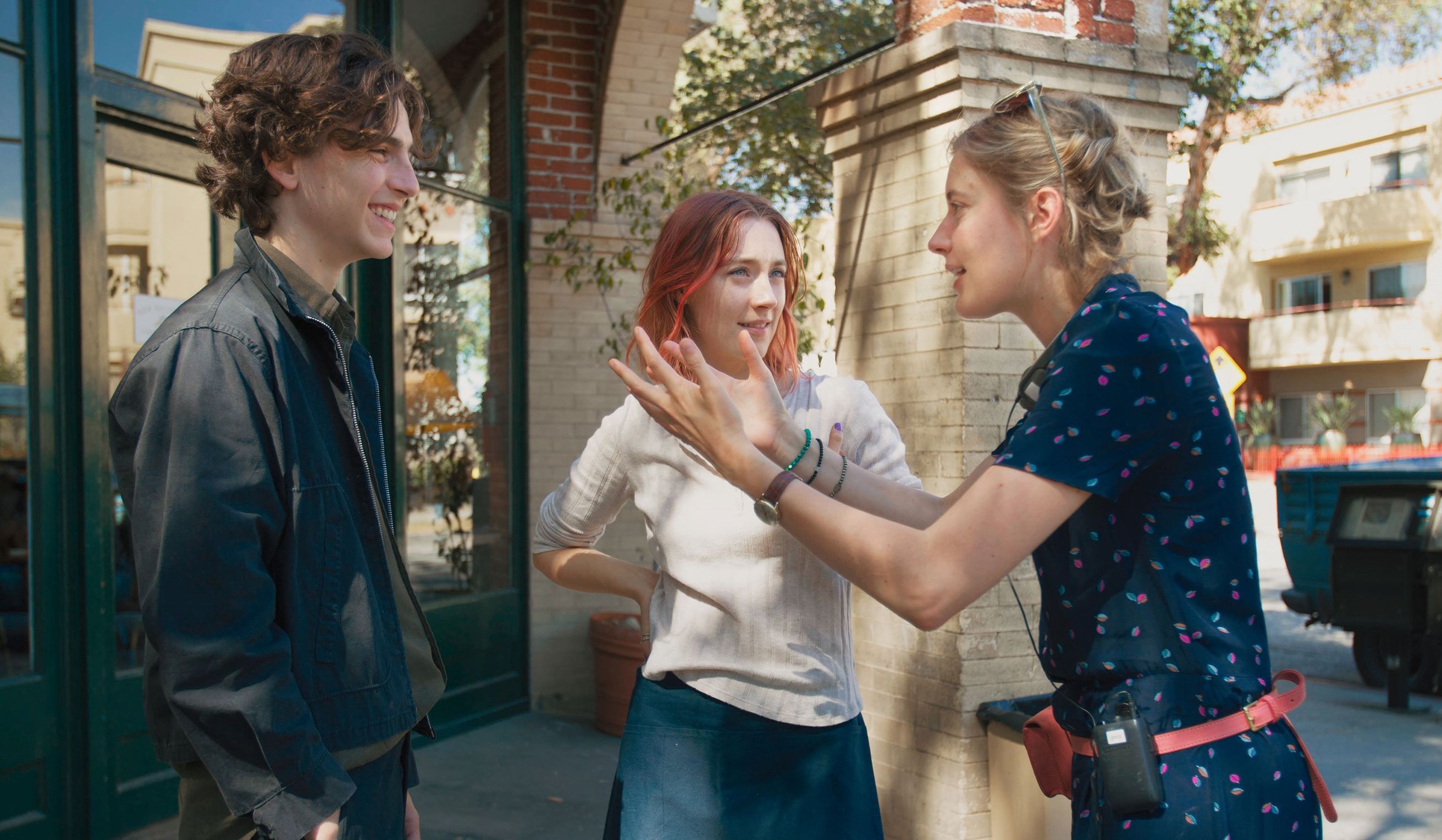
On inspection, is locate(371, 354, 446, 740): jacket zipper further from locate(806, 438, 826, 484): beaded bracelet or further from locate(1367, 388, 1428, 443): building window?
locate(1367, 388, 1428, 443): building window

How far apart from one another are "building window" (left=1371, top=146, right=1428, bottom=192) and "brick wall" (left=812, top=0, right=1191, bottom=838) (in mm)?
32632

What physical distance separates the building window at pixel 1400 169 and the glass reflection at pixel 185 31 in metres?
33.5

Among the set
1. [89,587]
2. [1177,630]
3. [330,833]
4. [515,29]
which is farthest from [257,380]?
[515,29]

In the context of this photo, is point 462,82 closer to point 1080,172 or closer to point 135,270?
point 135,270

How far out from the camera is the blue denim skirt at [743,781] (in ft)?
6.97

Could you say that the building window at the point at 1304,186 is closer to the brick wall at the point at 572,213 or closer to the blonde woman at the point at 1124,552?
the brick wall at the point at 572,213

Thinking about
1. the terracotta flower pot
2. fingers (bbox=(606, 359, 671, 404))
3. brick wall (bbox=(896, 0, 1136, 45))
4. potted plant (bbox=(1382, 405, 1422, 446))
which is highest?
brick wall (bbox=(896, 0, 1136, 45))

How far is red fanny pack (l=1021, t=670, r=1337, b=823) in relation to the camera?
164 centimetres

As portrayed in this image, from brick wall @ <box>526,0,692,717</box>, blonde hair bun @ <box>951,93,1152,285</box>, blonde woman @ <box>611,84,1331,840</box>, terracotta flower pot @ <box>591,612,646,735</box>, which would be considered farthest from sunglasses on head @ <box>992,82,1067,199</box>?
brick wall @ <box>526,0,692,717</box>

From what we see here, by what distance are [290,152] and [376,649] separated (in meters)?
0.82

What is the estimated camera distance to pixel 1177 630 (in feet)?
5.39

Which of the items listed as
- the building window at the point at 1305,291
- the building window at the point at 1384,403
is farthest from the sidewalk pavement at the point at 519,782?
the building window at the point at 1305,291

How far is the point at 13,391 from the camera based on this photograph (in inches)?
161

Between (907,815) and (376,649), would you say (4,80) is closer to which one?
(376,649)
